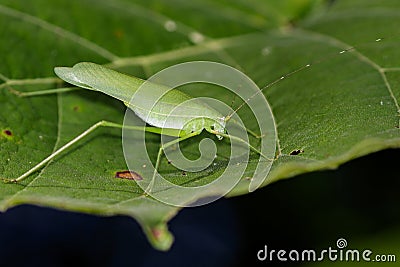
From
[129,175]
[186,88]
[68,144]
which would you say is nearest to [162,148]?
[129,175]

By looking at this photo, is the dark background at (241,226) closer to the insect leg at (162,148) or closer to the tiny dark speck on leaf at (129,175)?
the insect leg at (162,148)

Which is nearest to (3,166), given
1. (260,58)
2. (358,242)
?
(260,58)

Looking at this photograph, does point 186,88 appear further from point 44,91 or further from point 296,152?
point 296,152

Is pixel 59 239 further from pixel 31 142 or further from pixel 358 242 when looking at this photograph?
pixel 358 242

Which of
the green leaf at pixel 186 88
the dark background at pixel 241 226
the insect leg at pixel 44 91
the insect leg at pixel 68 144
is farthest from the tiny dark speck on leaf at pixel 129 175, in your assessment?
the dark background at pixel 241 226

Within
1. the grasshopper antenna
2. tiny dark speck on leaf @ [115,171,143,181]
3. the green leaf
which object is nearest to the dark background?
the grasshopper antenna
